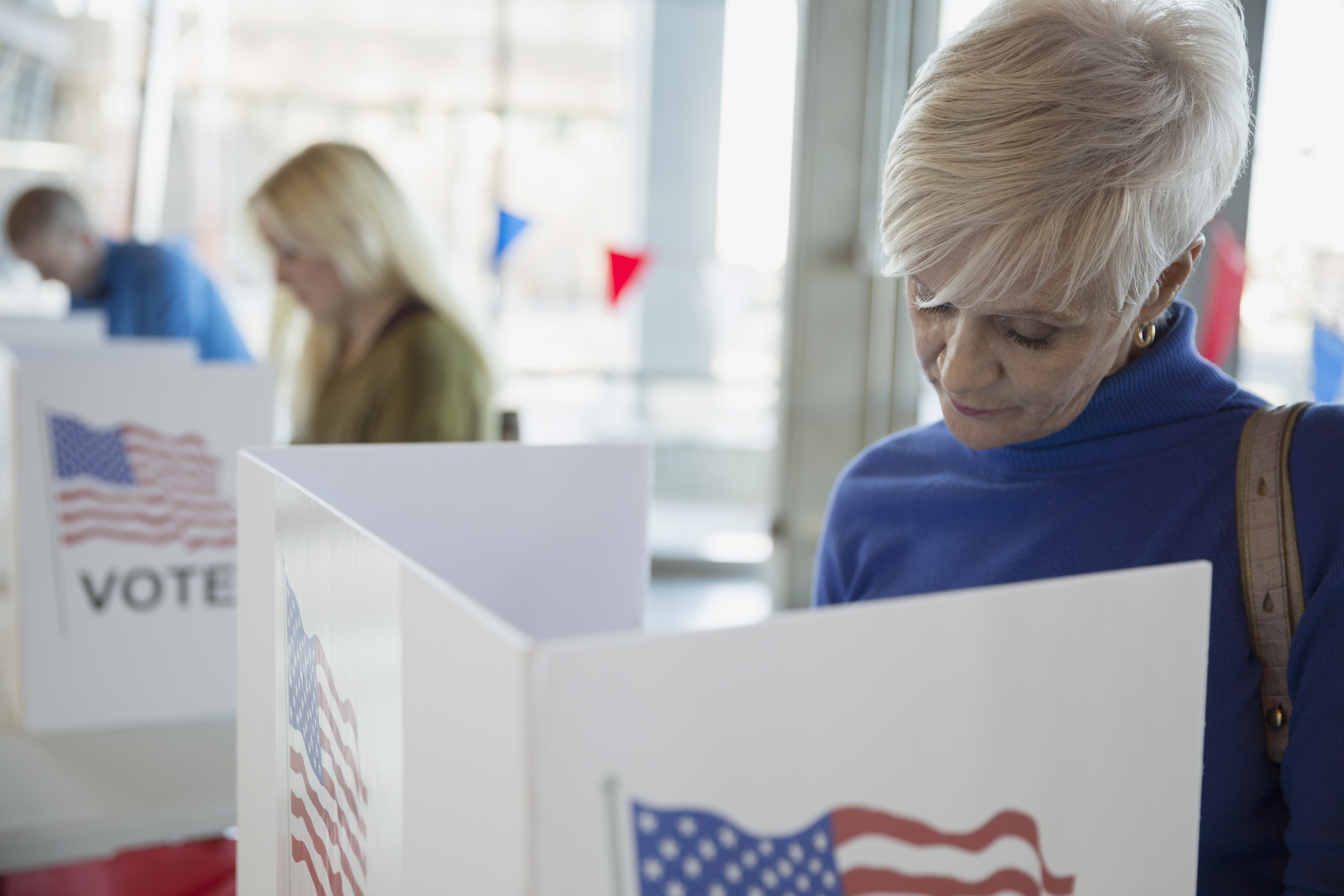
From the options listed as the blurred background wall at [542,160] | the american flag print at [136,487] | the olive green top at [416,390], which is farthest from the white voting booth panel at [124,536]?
the blurred background wall at [542,160]

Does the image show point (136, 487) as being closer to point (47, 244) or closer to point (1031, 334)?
point (1031, 334)

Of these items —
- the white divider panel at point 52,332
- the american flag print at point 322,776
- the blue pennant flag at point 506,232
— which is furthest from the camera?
the blue pennant flag at point 506,232

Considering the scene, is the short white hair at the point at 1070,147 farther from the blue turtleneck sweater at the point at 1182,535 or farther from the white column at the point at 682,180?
the white column at the point at 682,180

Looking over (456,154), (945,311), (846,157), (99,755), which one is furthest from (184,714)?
(456,154)

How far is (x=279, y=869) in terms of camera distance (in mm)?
647

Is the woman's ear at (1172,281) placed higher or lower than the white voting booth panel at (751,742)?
higher

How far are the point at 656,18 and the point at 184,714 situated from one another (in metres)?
4.39

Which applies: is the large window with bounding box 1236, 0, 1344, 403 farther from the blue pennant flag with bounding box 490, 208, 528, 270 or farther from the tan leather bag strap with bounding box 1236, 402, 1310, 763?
the blue pennant flag with bounding box 490, 208, 528, 270

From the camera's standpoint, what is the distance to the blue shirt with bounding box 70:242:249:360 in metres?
3.35

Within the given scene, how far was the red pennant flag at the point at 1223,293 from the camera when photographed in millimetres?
2223

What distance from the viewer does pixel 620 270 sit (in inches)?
197

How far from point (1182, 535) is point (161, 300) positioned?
3.22 m

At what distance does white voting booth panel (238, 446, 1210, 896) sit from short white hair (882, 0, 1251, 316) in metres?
0.33

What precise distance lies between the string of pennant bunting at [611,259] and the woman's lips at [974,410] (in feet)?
13.8
